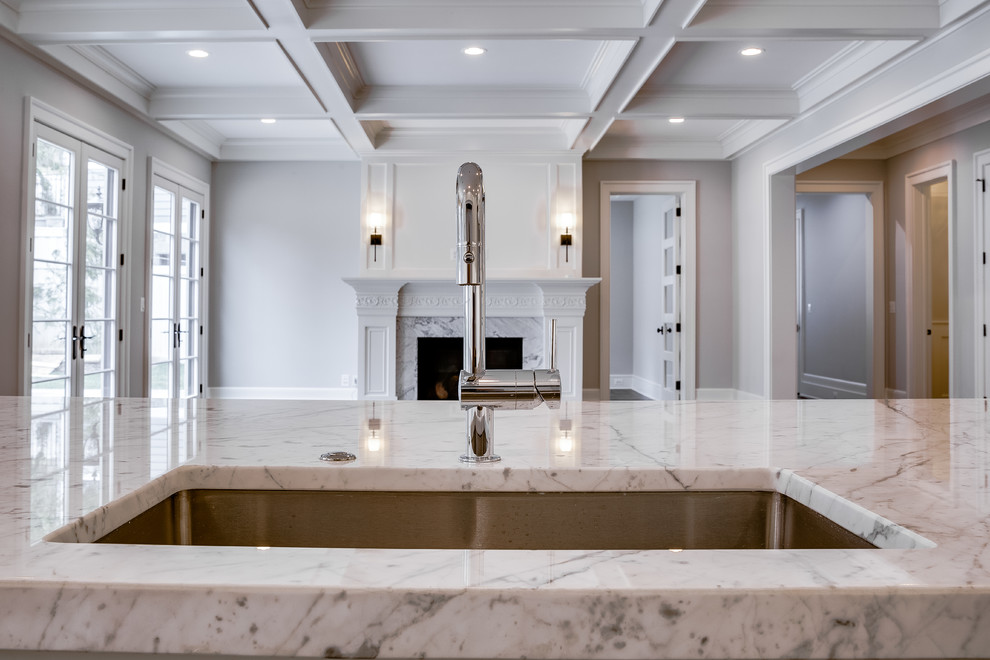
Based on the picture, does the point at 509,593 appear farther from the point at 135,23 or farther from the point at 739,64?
the point at 739,64

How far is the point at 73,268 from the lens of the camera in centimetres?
447

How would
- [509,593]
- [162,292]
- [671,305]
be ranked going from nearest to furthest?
[509,593]
[162,292]
[671,305]

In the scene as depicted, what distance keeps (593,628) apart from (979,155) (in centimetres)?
612

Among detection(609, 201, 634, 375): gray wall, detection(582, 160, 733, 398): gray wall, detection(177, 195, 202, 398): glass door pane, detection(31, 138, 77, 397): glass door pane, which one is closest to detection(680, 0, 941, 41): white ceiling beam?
detection(582, 160, 733, 398): gray wall

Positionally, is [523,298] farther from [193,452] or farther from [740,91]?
[193,452]

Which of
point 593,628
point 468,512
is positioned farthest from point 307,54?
point 593,628

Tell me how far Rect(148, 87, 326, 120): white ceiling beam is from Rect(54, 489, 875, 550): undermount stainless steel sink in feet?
15.3

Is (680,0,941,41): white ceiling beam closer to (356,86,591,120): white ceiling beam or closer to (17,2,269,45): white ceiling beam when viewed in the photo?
(356,86,591,120): white ceiling beam

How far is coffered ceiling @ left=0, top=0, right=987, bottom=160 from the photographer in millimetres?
3590

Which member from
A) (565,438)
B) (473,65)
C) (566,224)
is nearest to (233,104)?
(473,65)

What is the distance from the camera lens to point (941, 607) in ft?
1.55

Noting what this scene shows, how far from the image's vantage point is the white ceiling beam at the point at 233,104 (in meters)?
5.06

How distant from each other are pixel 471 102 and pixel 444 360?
7.51 ft

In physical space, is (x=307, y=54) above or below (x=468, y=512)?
above
